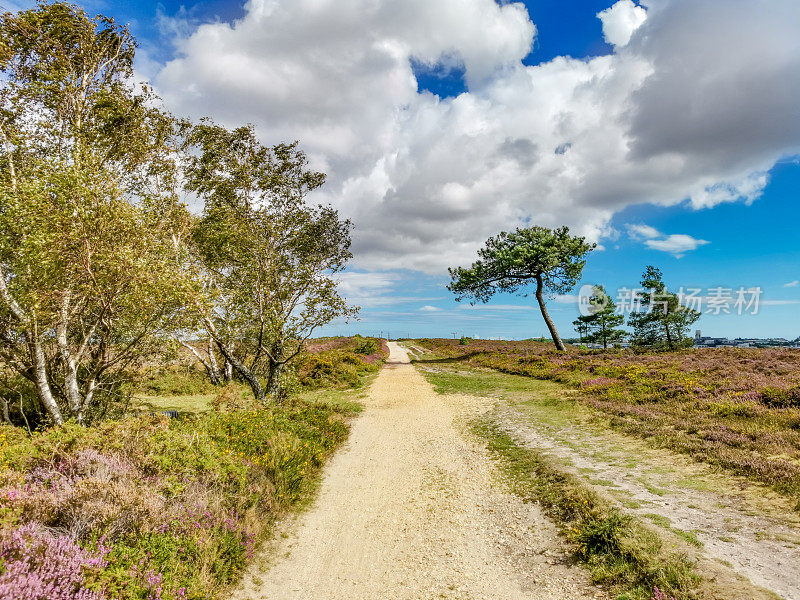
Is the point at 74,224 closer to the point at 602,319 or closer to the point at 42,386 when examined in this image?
the point at 42,386

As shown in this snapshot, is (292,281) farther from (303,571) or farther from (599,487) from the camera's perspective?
(599,487)

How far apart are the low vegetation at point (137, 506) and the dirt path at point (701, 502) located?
724 cm

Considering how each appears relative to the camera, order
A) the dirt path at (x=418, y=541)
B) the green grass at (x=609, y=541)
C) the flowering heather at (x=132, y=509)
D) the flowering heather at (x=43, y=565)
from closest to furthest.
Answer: the flowering heather at (x=43, y=565) → the flowering heather at (x=132, y=509) → the green grass at (x=609, y=541) → the dirt path at (x=418, y=541)

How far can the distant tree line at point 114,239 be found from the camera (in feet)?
30.3

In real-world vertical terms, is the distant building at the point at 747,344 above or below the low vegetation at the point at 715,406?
above

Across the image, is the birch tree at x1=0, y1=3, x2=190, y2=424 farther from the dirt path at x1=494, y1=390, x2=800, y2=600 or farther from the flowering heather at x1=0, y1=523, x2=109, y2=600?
the dirt path at x1=494, y1=390, x2=800, y2=600

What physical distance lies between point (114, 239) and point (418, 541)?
34.0 feet

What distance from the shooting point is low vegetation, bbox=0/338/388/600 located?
14.1 ft

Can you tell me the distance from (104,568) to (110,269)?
291 inches

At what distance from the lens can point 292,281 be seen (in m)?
17.1

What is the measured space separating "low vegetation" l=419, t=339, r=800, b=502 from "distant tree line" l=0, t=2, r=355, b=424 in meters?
13.5

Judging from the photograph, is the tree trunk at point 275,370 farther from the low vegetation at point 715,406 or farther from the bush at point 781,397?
the bush at point 781,397

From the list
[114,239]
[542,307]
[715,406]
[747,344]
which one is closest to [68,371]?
[114,239]

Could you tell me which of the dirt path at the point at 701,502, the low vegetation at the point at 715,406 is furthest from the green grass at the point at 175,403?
the low vegetation at the point at 715,406
